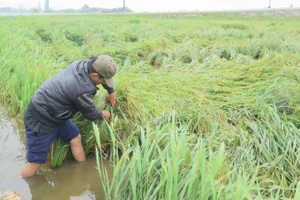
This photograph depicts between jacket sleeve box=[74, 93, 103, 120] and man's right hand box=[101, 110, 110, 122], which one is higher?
jacket sleeve box=[74, 93, 103, 120]

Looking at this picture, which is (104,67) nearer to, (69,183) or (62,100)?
(62,100)

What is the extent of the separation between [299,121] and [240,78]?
1611 millimetres

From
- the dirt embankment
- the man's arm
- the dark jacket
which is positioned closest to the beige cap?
the dark jacket

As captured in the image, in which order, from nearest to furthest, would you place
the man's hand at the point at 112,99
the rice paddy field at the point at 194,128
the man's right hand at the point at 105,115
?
the rice paddy field at the point at 194,128
the man's right hand at the point at 105,115
the man's hand at the point at 112,99

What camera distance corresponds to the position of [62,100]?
103 inches

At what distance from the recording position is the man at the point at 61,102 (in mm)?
2568

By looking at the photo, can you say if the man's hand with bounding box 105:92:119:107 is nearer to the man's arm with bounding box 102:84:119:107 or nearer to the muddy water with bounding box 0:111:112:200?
the man's arm with bounding box 102:84:119:107

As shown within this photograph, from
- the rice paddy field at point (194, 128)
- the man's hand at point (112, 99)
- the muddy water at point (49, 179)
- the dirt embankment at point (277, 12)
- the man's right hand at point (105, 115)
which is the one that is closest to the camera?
the rice paddy field at point (194, 128)

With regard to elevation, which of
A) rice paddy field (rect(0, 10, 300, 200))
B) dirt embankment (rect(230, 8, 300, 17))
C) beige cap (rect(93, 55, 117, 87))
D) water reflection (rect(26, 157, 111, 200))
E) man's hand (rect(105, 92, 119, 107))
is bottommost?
water reflection (rect(26, 157, 111, 200))

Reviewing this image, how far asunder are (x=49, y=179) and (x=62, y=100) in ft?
2.63

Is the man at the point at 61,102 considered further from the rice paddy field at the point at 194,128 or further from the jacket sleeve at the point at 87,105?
the rice paddy field at the point at 194,128

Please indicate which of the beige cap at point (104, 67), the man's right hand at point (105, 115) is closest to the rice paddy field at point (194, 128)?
the man's right hand at point (105, 115)

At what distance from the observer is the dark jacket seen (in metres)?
2.57

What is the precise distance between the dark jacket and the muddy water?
50cm
